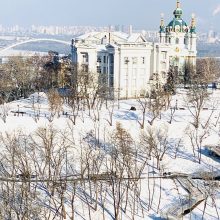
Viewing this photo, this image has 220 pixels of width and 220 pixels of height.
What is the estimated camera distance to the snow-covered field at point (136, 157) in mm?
17016

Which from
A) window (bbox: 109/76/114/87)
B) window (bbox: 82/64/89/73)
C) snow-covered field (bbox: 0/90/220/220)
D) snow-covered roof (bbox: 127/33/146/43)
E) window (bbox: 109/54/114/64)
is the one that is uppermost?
snow-covered roof (bbox: 127/33/146/43)

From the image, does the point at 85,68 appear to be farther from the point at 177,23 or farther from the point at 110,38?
the point at 177,23

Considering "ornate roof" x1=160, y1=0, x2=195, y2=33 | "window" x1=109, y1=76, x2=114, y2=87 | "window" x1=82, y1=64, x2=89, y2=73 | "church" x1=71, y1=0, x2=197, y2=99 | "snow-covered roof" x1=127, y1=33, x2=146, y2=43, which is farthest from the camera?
"ornate roof" x1=160, y1=0, x2=195, y2=33

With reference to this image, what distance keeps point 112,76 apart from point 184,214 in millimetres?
17908

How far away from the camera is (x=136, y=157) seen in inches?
819

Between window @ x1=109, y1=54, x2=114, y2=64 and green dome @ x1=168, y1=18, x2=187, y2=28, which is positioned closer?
window @ x1=109, y1=54, x2=114, y2=64

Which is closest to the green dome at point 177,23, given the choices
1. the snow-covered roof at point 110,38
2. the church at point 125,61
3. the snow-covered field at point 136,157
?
the snow-covered roof at point 110,38

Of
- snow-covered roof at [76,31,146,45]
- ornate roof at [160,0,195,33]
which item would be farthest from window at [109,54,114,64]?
ornate roof at [160,0,195,33]

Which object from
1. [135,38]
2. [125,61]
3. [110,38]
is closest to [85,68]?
[125,61]

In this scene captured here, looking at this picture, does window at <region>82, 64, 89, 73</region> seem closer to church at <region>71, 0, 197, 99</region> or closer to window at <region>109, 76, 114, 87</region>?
church at <region>71, 0, 197, 99</region>

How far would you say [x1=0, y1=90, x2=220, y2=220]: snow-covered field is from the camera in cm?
1702

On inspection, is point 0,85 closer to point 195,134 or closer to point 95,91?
point 95,91

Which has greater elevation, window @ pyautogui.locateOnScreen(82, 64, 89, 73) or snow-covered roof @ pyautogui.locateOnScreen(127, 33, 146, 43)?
snow-covered roof @ pyautogui.locateOnScreen(127, 33, 146, 43)

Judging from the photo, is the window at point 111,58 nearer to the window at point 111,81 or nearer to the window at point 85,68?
the window at point 111,81
